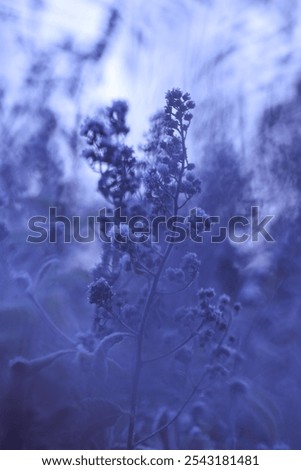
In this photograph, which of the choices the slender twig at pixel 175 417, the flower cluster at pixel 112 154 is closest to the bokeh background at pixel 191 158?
the slender twig at pixel 175 417

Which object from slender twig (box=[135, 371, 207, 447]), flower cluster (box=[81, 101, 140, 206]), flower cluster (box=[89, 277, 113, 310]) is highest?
flower cluster (box=[81, 101, 140, 206])

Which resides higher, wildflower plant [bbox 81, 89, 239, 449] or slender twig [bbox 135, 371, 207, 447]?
wildflower plant [bbox 81, 89, 239, 449]

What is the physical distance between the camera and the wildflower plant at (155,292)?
0.68m

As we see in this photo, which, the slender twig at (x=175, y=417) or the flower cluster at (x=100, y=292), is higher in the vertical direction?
the flower cluster at (x=100, y=292)

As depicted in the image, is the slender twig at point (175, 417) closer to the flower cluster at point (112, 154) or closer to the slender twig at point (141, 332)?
the slender twig at point (141, 332)

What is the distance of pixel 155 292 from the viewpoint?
723 mm

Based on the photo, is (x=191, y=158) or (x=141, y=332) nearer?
(x=141, y=332)

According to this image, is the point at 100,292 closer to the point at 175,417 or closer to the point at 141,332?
the point at 141,332

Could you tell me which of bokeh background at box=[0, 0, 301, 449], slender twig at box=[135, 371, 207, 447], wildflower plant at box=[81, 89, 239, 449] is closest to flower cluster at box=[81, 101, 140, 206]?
wildflower plant at box=[81, 89, 239, 449]

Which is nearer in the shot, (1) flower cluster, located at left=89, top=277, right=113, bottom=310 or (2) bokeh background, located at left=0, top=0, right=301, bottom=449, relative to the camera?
(1) flower cluster, located at left=89, top=277, right=113, bottom=310

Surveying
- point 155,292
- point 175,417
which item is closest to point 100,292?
point 155,292

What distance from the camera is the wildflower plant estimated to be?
0.68 m

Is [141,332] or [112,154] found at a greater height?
[112,154]

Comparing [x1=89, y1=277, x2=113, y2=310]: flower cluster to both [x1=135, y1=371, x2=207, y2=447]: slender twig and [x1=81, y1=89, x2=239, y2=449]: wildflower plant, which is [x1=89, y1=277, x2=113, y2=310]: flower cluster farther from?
[x1=135, y1=371, x2=207, y2=447]: slender twig
